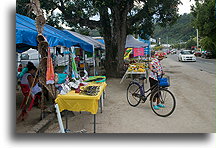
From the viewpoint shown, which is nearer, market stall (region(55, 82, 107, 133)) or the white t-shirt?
market stall (region(55, 82, 107, 133))

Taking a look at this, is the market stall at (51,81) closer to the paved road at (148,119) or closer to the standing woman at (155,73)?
the paved road at (148,119)

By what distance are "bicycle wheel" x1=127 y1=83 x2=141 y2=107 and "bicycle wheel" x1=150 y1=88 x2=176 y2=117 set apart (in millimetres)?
597

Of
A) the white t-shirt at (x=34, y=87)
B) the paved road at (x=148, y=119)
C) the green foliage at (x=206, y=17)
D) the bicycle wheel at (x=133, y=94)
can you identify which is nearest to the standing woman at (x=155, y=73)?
the paved road at (x=148, y=119)

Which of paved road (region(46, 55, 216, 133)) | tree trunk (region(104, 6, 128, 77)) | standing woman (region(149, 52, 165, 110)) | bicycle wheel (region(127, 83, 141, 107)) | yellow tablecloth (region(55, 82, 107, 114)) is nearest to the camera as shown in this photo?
yellow tablecloth (region(55, 82, 107, 114))

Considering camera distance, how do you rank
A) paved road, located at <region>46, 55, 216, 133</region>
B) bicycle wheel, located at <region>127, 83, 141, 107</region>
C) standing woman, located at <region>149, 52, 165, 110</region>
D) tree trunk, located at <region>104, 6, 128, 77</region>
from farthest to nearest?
1. tree trunk, located at <region>104, 6, 128, 77</region>
2. bicycle wheel, located at <region>127, 83, 141, 107</region>
3. standing woman, located at <region>149, 52, 165, 110</region>
4. paved road, located at <region>46, 55, 216, 133</region>

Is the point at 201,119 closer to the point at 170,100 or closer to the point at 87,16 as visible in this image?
the point at 170,100

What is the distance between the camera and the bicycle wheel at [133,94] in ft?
18.7

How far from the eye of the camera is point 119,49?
1092 cm

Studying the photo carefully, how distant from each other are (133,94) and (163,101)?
3.19 feet

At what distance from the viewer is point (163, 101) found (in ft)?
17.0

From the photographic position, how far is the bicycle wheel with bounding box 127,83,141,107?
5.71m

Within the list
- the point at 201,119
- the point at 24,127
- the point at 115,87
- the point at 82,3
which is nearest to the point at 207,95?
the point at 201,119

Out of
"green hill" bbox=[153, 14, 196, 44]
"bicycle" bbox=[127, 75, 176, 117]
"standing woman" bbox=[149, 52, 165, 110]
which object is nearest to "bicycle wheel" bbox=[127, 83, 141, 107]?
"bicycle" bbox=[127, 75, 176, 117]

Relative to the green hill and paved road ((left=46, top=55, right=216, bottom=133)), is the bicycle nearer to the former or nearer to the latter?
paved road ((left=46, top=55, right=216, bottom=133))
